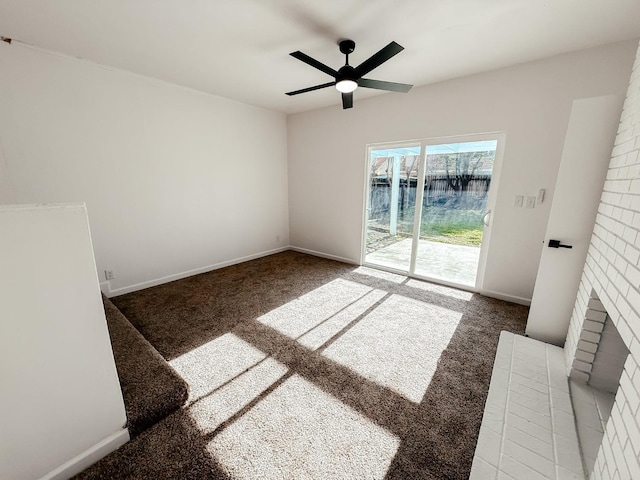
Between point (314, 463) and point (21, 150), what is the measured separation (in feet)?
11.7

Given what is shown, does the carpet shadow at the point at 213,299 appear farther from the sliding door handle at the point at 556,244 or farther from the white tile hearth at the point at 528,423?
the sliding door handle at the point at 556,244

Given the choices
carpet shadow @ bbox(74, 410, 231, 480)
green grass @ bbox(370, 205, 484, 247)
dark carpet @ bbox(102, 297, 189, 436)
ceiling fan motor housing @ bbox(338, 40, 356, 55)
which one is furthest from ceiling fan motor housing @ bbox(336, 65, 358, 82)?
carpet shadow @ bbox(74, 410, 231, 480)

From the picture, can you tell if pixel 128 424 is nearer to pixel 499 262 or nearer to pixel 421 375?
pixel 421 375

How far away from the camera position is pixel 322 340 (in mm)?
2254

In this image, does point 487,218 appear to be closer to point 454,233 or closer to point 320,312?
Answer: point 454,233

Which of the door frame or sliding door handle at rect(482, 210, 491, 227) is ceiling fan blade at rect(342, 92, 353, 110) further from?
sliding door handle at rect(482, 210, 491, 227)

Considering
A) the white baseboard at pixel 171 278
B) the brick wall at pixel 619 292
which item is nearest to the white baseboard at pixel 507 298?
the brick wall at pixel 619 292

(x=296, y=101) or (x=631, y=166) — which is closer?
(x=631, y=166)

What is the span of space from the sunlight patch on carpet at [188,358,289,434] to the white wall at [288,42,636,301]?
2.70 meters

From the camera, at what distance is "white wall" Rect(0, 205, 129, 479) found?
0.94 metres

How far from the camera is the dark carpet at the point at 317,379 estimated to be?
1271 mm

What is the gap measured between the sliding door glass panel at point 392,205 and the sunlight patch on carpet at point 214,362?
2.64 m

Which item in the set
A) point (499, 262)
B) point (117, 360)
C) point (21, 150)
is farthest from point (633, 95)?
point (21, 150)

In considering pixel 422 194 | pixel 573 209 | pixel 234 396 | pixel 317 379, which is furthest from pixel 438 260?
pixel 234 396
